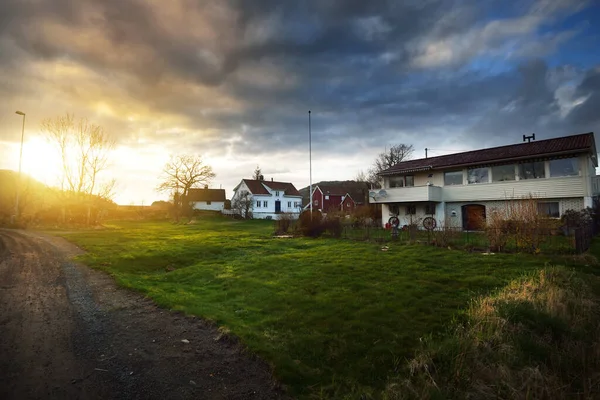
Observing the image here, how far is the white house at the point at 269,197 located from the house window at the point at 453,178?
29.3 m

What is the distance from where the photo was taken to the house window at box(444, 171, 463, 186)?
2498cm

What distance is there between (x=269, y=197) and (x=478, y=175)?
119ft

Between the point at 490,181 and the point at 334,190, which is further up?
the point at 334,190

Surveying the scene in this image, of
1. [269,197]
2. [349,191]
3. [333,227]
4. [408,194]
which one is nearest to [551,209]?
[408,194]

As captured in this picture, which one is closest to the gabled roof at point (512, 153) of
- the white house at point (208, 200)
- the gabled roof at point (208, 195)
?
the white house at point (208, 200)

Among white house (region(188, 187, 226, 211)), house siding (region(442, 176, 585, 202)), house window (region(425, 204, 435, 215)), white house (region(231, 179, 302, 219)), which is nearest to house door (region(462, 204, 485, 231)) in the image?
house siding (region(442, 176, 585, 202))

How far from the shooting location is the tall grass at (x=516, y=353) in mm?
3957

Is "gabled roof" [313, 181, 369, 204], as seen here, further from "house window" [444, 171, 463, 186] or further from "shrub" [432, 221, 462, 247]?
"shrub" [432, 221, 462, 247]

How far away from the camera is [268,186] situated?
2213 inches

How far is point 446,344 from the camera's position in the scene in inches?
194

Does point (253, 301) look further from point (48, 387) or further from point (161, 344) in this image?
point (48, 387)

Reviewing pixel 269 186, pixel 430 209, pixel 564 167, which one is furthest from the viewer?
pixel 269 186

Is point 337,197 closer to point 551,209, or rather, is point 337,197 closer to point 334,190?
point 334,190

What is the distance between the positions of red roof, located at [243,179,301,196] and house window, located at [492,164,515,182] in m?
37.3
